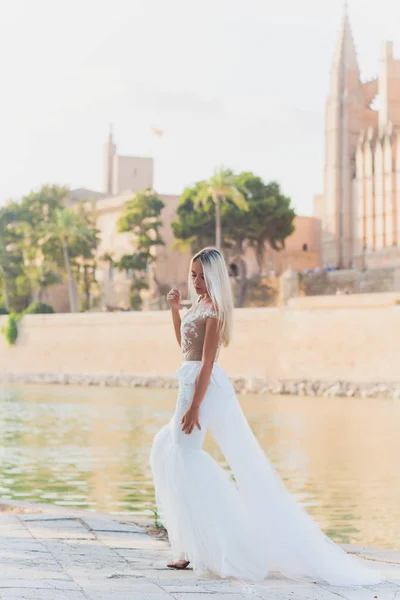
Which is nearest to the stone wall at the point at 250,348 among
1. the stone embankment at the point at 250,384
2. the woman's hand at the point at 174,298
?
the stone embankment at the point at 250,384

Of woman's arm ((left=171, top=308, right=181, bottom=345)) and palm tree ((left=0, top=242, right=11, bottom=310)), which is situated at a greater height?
palm tree ((left=0, top=242, right=11, bottom=310))

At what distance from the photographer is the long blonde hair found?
5.44 meters

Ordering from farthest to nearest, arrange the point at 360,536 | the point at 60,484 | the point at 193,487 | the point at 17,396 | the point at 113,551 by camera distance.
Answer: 1. the point at 17,396
2. the point at 60,484
3. the point at 360,536
4. the point at 113,551
5. the point at 193,487

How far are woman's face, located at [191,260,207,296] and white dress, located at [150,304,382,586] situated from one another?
10 cm

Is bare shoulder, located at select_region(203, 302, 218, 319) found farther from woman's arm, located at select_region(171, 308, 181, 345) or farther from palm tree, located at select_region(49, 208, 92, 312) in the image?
palm tree, located at select_region(49, 208, 92, 312)

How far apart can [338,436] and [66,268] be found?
38.7 meters

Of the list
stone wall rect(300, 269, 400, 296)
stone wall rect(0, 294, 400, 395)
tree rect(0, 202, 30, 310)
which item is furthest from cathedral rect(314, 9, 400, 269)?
tree rect(0, 202, 30, 310)

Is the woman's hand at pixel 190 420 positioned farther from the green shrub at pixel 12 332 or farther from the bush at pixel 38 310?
the bush at pixel 38 310

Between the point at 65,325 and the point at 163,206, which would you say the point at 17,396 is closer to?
the point at 65,325

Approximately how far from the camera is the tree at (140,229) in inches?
2152

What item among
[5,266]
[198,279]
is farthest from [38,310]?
[198,279]

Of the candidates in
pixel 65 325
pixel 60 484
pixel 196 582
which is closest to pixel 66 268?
pixel 65 325

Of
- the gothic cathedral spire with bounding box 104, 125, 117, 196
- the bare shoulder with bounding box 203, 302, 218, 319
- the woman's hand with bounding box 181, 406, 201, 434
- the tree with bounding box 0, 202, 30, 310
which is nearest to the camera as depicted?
the woman's hand with bounding box 181, 406, 201, 434

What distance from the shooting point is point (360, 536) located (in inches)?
346
